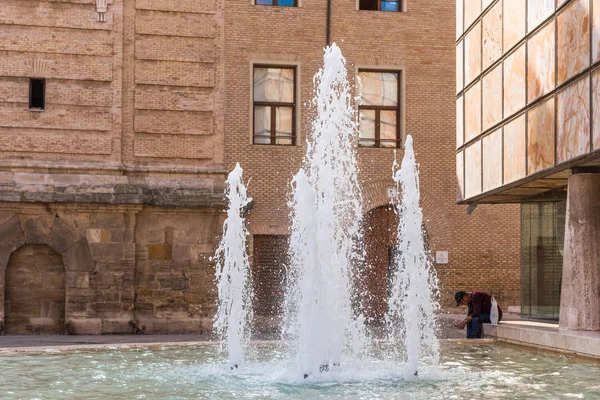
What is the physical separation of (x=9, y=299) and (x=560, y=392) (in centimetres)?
1315

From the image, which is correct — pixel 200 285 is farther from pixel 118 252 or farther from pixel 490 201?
pixel 490 201

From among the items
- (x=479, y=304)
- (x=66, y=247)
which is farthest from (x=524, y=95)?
(x=66, y=247)

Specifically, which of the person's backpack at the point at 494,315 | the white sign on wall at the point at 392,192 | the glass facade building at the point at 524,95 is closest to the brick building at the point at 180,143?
the white sign on wall at the point at 392,192

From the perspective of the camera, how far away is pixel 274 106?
21.4 metres

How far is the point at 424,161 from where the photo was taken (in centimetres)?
2183

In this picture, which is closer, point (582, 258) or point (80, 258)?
point (582, 258)

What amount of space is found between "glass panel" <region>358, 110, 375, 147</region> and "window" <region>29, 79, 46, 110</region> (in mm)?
6351

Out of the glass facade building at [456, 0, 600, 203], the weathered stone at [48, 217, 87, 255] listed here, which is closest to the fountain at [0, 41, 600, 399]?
the glass facade building at [456, 0, 600, 203]

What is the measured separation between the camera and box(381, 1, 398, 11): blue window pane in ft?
72.2

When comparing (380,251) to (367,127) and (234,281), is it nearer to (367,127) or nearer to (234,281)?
(367,127)

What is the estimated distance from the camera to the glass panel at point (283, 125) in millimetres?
21312

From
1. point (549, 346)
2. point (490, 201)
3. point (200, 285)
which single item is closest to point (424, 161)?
point (490, 201)

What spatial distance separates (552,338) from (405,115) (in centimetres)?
1029

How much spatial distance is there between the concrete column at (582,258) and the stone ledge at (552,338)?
64 cm
